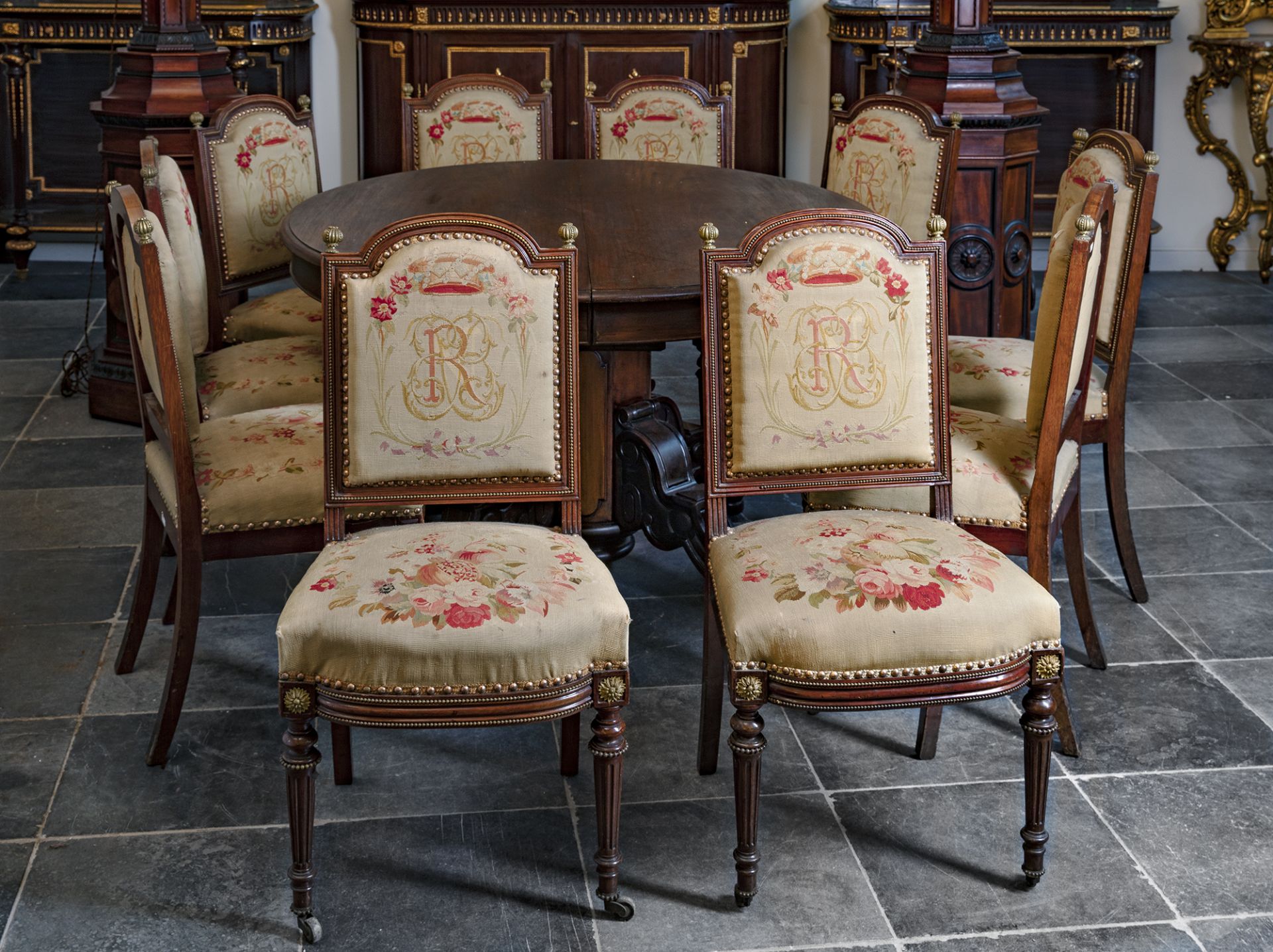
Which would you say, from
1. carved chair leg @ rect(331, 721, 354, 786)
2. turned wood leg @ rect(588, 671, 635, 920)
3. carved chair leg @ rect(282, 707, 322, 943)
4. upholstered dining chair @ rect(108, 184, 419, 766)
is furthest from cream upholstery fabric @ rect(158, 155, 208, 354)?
turned wood leg @ rect(588, 671, 635, 920)

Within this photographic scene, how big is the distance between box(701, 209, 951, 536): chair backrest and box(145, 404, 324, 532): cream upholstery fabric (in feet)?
2.36

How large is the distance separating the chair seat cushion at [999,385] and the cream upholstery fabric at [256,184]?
63.7 inches

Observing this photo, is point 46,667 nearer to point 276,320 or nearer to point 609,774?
point 276,320

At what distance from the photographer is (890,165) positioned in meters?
3.70

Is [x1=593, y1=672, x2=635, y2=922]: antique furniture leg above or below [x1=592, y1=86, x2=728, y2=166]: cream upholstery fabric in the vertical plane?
below

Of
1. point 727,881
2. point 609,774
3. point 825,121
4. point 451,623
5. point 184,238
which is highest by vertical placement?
point 825,121

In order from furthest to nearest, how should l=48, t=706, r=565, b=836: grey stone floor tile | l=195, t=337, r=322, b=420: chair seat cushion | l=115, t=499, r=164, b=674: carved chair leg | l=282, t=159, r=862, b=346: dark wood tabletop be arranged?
1. l=195, t=337, r=322, b=420: chair seat cushion
2. l=115, t=499, r=164, b=674: carved chair leg
3. l=282, t=159, r=862, b=346: dark wood tabletop
4. l=48, t=706, r=565, b=836: grey stone floor tile

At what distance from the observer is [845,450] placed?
8.18ft

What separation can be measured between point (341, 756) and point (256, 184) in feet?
5.48

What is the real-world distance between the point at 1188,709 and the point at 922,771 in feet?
1.87

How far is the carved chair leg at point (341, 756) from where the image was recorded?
253 cm

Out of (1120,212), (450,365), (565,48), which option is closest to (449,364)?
(450,365)

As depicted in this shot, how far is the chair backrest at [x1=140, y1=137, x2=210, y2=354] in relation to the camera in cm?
301

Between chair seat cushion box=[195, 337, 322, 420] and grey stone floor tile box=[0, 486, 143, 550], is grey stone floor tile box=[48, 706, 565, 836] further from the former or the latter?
grey stone floor tile box=[0, 486, 143, 550]
